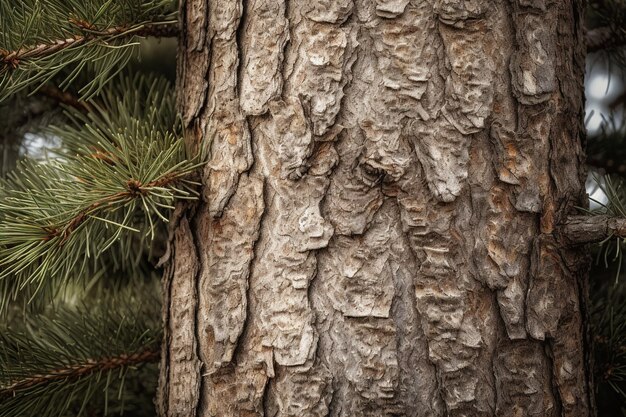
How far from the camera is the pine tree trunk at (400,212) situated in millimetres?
969

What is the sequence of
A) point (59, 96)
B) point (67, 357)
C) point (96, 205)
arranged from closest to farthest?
1. point (96, 205)
2. point (67, 357)
3. point (59, 96)

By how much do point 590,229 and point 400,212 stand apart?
298mm

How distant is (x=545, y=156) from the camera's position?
101 centimetres

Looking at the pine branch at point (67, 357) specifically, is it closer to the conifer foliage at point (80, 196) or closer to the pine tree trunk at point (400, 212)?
the conifer foliage at point (80, 196)

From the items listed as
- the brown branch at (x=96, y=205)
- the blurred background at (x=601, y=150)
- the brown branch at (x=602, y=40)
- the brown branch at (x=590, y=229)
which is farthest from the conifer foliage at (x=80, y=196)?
the brown branch at (x=602, y=40)

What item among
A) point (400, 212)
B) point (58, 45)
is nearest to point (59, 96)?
point (58, 45)

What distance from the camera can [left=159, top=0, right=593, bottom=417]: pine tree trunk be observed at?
97cm

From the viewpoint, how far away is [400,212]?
0.97 m

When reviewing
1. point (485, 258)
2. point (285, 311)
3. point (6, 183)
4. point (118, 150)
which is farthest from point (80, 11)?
point (485, 258)

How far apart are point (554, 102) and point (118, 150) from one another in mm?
693

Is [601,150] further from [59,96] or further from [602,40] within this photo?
[59,96]

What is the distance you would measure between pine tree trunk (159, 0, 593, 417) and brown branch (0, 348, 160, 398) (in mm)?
320

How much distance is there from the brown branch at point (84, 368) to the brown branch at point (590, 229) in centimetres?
81

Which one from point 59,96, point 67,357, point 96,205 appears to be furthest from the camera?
point 59,96
